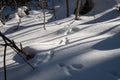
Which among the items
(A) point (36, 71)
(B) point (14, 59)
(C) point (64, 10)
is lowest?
(C) point (64, 10)

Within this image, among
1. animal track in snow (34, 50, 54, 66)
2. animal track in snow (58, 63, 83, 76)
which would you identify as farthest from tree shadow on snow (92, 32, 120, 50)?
animal track in snow (34, 50, 54, 66)

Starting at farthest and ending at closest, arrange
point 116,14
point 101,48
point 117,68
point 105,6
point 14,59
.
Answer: point 105,6 → point 116,14 → point 14,59 → point 101,48 → point 117,68

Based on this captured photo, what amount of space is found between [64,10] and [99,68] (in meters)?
11.9

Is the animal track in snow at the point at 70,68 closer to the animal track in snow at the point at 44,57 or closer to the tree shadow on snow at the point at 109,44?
the animal track in snow at the point at 44,57

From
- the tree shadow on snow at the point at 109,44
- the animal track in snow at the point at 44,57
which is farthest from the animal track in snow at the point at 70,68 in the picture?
the tree shadow on snow at the point at 109,44

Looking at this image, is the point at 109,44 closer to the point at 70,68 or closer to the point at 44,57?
the point at 70,68

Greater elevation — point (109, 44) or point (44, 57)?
point (109, 44)

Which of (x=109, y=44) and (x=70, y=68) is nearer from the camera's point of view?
(x=70, y=68)

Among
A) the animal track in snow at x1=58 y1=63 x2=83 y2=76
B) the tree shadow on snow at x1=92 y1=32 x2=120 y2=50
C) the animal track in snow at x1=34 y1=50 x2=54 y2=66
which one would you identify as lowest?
the animal track in snow at x1=34 y1=50 x2=54 y2=66

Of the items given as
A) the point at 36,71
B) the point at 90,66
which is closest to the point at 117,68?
the point at 90,66

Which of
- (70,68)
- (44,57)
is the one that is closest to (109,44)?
(70,68)

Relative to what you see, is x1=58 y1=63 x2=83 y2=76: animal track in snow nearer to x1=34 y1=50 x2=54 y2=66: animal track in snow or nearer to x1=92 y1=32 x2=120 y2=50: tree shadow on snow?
x1=34 y1=50 x2=54 y2=66: animal track in snow

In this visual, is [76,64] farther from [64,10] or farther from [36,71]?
[64,10]

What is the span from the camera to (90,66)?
4.38 m
